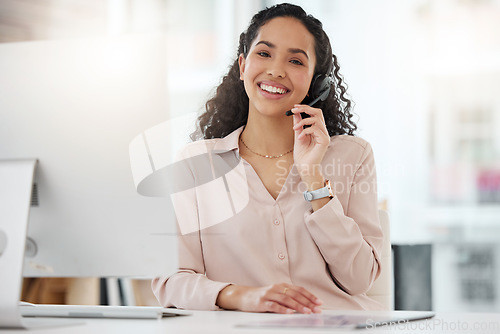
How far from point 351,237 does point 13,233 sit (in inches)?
33.0

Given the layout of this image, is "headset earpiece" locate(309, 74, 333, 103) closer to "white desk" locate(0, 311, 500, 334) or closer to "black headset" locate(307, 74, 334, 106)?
"black headset" locate(307, 74, 334, 106)

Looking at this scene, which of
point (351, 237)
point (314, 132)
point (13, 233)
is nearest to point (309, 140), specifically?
point (314, 132)

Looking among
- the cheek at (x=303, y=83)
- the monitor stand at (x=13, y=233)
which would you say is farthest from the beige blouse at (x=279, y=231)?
the monitor stand at (x=13, y=233)

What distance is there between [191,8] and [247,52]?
1.73 m

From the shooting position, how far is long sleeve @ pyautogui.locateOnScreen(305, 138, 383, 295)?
4.78 feet

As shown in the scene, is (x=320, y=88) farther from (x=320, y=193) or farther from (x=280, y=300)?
(x=280, y=300)

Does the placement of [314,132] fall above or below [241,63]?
below

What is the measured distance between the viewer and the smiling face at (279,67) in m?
1.72

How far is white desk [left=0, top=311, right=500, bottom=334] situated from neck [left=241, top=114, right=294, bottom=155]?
783 mm

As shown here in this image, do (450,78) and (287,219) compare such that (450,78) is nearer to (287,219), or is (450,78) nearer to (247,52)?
(247,52)

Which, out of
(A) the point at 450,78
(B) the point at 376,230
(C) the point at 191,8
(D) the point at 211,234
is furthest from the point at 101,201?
(A) the point at 450,78

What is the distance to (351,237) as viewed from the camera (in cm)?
146

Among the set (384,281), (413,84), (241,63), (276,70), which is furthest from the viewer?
(413,84)

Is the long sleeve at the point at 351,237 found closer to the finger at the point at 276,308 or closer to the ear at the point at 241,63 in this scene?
the finger at the point at 276,308
